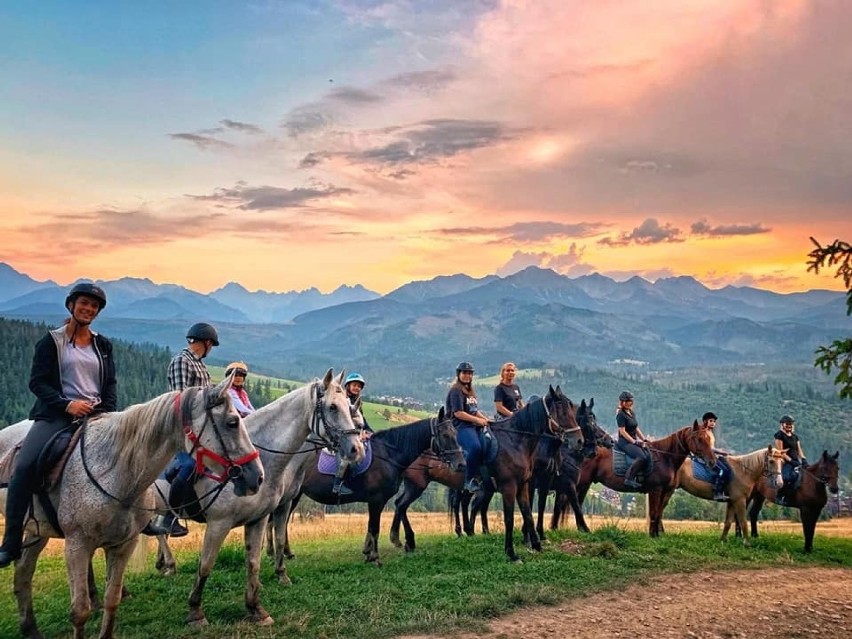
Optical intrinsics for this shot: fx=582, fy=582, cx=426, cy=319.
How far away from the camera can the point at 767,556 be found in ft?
42.3

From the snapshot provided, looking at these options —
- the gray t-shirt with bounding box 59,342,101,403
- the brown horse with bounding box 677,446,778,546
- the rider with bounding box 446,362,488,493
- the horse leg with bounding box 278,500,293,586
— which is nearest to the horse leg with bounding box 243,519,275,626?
the horse leg with bounding box 278,500,293,586

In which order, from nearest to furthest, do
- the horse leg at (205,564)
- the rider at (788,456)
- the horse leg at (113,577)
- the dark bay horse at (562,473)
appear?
the horse leg at (113,577) < the horse leg at (205,564) < the dark bay horse at (562,473) < the rider at (788,456)

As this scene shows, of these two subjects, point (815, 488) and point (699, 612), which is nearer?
point (699, 612)

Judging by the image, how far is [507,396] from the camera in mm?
14445

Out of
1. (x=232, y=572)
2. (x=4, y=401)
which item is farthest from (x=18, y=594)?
(x=4, y=401)

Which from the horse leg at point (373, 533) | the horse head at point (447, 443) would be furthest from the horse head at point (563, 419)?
the horse leg at point (373, 533)

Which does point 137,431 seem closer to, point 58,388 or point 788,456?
point 58,388

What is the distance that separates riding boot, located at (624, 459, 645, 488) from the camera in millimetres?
14836

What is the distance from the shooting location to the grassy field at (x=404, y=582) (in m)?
7.95

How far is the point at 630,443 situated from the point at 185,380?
37.0 feet

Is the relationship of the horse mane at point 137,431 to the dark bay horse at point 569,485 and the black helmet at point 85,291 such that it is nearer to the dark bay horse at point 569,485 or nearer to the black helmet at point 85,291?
the black helmet at point 85,291

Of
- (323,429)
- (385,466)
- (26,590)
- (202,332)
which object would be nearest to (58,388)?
(202,332)

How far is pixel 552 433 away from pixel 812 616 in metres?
5.16

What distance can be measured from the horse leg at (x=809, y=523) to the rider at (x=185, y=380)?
44.4 feet
